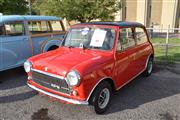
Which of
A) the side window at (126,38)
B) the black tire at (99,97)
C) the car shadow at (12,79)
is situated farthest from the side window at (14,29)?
the black tire at (99,97)

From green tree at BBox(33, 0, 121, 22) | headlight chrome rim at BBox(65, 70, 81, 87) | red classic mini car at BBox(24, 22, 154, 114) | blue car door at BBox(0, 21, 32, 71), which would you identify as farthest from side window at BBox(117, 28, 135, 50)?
green tree at BBox(33, 0, 121, 22)

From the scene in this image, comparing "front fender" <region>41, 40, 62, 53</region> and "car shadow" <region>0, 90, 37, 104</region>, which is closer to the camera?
"car shadow" <region>0, 90, 37, 104</region>

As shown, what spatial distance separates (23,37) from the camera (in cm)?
573

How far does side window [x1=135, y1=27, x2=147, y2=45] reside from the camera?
5.10m

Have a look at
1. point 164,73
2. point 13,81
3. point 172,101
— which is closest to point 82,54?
point 172,101

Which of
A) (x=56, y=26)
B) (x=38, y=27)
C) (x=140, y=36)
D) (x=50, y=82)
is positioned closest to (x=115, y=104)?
(x=50, y=82)

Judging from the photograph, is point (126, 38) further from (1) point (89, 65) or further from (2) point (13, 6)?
(2) point (13, 6)

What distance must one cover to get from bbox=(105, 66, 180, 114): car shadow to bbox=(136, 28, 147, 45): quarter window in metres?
1.18

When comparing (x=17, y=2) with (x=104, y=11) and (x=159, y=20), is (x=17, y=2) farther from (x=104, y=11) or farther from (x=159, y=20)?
(x=159, y=20)

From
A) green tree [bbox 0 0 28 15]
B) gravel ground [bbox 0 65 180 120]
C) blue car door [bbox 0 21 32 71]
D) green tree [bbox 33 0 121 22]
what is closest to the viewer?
gravel ground [bbox 0 65 180 120]

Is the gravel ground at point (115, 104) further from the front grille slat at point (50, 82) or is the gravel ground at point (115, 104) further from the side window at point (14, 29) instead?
the side window at point (14, 29)

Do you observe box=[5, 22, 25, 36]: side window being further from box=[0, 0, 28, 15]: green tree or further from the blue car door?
box=[0, 0, 28, 15]: green tree

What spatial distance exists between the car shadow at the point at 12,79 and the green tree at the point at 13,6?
10049 mm

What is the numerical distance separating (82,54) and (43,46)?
2895mm
